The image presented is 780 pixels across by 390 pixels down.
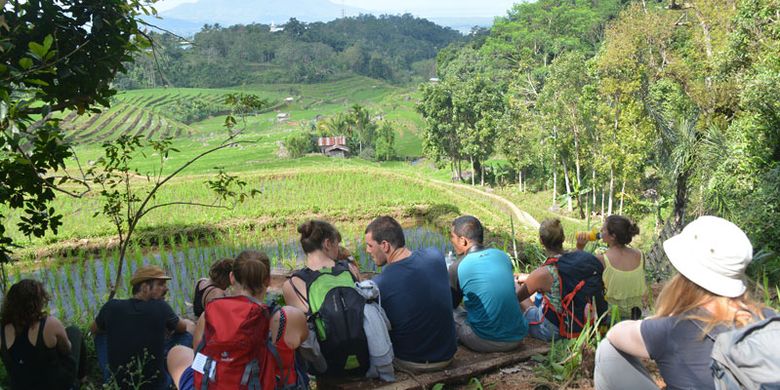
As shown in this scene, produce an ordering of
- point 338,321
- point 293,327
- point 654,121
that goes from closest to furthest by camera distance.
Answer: point 293,327 → point 338,321 → point 654,121

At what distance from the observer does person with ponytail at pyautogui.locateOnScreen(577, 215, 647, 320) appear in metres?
4.20

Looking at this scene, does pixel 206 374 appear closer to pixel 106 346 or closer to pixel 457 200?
pixel 106 346

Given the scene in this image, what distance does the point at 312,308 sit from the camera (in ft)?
11.8

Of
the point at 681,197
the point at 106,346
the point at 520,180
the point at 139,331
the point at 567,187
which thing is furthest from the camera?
the point at 520,180

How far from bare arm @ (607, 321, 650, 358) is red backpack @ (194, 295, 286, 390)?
1.66m

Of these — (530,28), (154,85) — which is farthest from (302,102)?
(530,28)

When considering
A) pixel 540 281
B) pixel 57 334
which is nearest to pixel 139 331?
pixel 57 334

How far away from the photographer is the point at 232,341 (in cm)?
295

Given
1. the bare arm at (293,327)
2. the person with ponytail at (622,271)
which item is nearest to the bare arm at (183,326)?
the bare arm at (293,327)

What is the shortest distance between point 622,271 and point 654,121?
14.2 metres

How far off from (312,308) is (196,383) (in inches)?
31.8

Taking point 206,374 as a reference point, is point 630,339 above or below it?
above

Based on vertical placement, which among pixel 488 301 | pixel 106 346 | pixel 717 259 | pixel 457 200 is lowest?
pixel 457 200

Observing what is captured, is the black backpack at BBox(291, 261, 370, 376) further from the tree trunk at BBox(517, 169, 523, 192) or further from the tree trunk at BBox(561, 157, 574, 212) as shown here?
the tree trunk at BBox(517, 169, 523, 192)
